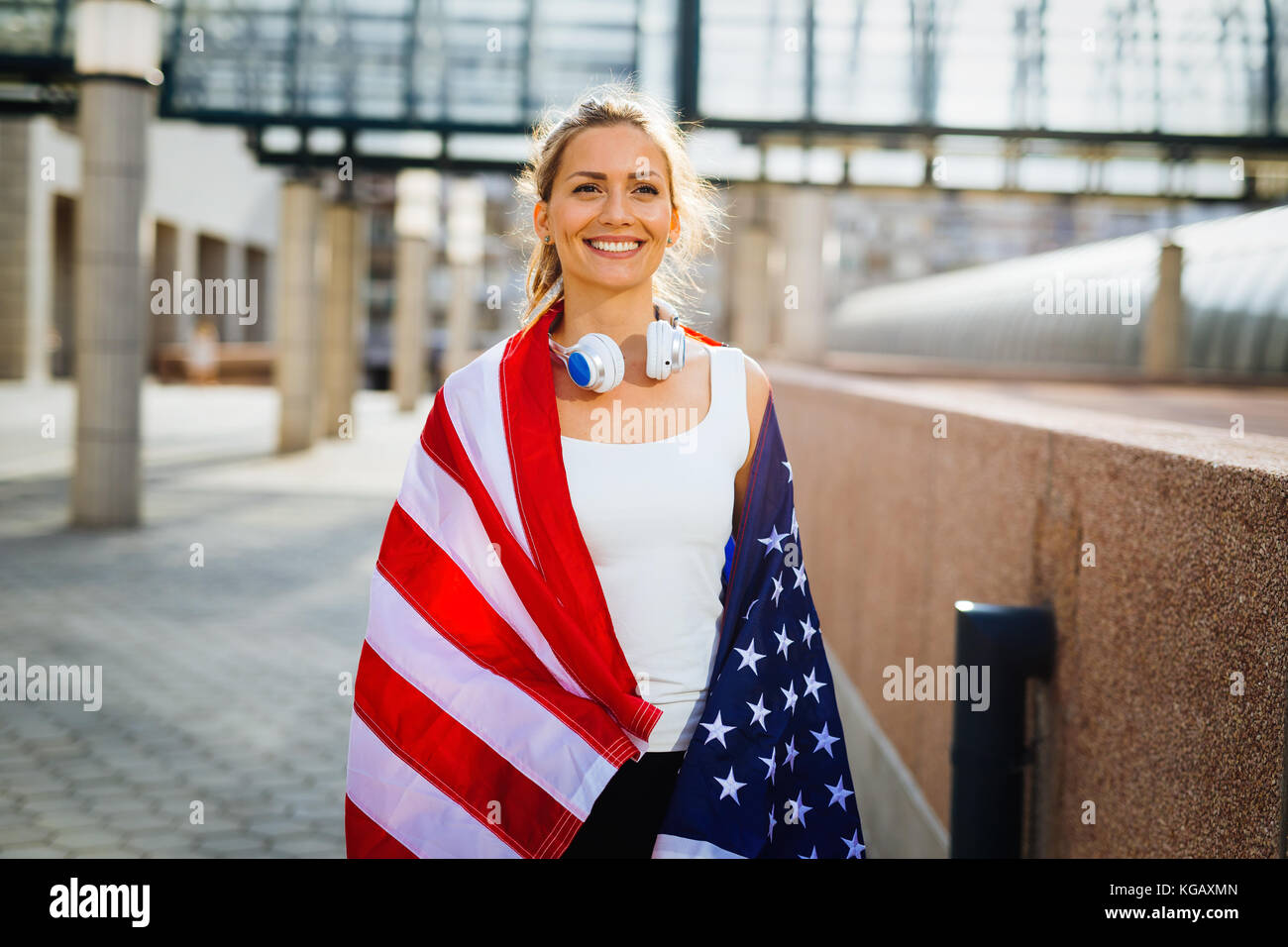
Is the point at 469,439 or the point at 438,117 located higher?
the point at 438,117

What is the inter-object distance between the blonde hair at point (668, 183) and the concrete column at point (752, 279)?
20.9 metres

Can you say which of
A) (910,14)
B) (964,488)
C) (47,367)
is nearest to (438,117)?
(910,14)

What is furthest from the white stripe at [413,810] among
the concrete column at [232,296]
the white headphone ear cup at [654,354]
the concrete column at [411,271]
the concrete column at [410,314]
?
the concrete column at [232,296]

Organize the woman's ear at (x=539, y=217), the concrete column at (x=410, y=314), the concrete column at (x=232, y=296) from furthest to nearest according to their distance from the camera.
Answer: the concrete column at (x=232, y=296) < the concrete column at (x=410, y=314) < the woman's ear at (x=539, y=217)

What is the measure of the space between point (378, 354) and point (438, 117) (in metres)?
76.7

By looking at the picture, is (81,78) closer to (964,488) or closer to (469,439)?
(964,488)

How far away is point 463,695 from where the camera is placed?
8.95 ft

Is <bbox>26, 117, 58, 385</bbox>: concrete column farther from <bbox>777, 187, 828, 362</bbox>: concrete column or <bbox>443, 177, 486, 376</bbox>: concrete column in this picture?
<bbox>777, 187, 828, 362</bbox>: concrete column

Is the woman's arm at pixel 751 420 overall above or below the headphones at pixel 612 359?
below

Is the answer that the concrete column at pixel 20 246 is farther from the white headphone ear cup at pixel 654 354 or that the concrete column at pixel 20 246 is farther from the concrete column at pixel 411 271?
the white headphone ear cup at pixel 654 354

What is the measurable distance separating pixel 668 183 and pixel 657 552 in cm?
82

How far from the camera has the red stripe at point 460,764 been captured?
265 cm

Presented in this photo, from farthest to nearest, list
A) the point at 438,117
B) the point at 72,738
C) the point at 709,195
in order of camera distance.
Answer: the point at 438,117, the point at 72,738, the point at 709,195

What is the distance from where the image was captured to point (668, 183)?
2957 millimetres
